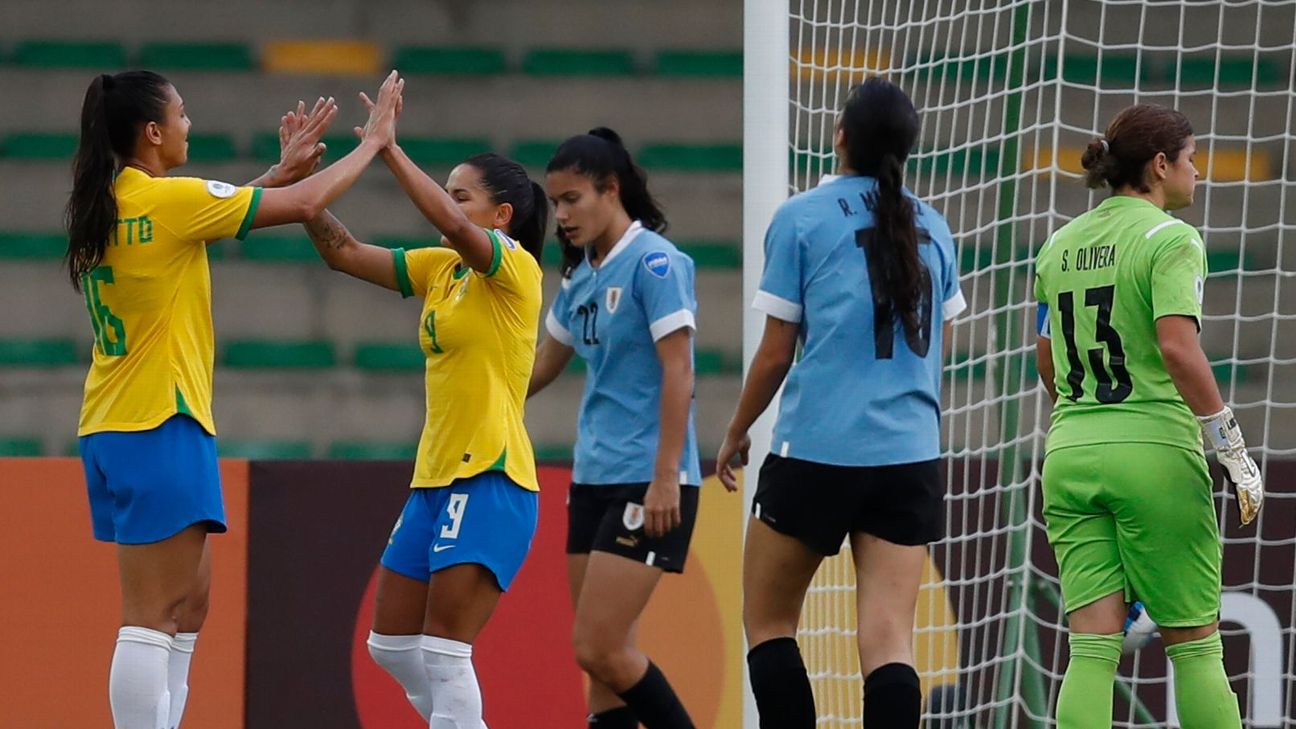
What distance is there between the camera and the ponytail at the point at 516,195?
427cm

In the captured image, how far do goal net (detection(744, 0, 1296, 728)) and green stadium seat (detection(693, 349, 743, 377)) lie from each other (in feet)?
3.72

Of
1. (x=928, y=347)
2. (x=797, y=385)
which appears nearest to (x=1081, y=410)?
(x=928, y=347)

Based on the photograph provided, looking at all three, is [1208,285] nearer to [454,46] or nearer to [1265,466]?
[1265,466]

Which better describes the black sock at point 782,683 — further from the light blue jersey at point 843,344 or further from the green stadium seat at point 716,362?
the green stadium seat at point 716,362

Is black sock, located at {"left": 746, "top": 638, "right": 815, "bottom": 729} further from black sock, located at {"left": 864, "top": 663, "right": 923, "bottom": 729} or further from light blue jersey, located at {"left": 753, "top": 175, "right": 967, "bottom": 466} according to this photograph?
light blue jersey, located at {"left": 753, "top": 175, "right": 967, "bottom": 466}

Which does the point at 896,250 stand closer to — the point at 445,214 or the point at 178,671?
the point at 445,214

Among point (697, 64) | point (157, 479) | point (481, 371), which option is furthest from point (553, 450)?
point (157, 479)

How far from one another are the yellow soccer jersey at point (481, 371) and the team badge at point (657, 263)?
0.31 m

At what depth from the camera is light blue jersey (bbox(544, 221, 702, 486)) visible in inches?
171

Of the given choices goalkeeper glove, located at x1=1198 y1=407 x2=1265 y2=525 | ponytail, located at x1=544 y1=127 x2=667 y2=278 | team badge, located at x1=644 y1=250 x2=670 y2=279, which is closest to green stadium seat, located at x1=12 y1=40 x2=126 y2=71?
ponytail, located at x1=544 y1=127 x2=667 y2=278

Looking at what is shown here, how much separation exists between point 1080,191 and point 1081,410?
4.11m

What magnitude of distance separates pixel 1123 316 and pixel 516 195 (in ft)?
4.99

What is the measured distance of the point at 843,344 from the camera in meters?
3.55

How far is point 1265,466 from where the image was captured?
19.1ft
